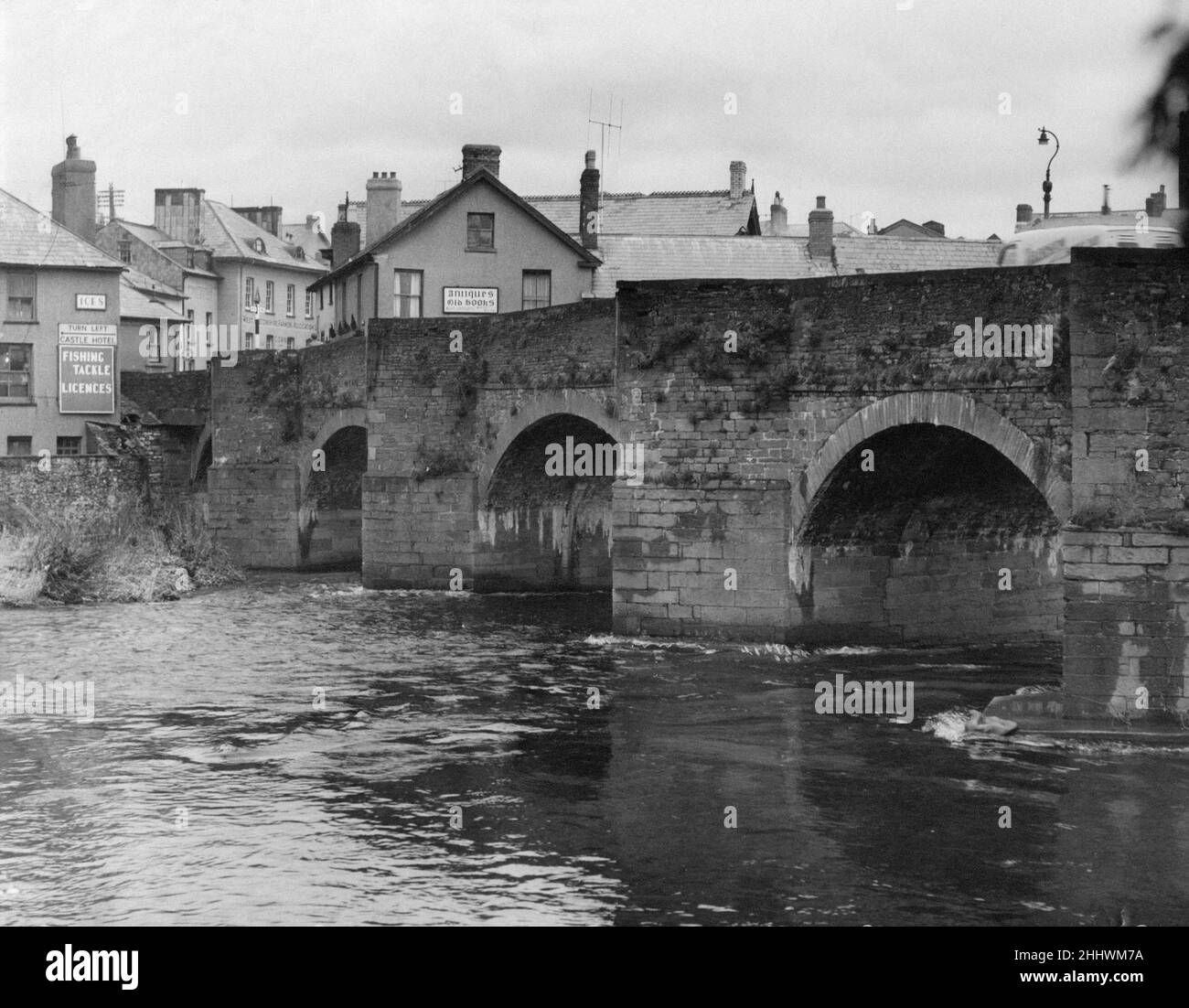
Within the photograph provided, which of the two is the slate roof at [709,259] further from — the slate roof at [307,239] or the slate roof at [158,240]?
the slate roof at [307,239]

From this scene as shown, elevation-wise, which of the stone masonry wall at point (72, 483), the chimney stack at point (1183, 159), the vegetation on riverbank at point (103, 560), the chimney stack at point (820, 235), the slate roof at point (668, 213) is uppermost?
the slate roof at point (668, 213)

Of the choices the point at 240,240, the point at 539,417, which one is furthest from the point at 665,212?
the point at 240,240

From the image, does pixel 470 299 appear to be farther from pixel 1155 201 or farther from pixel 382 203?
pixel 1155 201

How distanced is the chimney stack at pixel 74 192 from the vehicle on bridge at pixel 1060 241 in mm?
34230

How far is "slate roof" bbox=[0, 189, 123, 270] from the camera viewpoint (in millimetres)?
45719

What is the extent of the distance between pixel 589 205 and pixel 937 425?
27876 mm

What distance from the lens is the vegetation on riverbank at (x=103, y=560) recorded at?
31.0m

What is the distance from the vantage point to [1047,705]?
17406 millimetres

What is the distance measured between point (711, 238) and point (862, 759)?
31639mm

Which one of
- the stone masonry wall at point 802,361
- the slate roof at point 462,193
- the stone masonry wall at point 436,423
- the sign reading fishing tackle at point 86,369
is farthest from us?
the sign reading fishing tackle at point 86,369

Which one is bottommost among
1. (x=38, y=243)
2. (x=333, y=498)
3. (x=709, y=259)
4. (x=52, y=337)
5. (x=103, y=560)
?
(x=103, y=560)

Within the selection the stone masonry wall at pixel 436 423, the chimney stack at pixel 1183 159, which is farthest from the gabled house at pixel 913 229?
the chimney stack at pixel 1183 159

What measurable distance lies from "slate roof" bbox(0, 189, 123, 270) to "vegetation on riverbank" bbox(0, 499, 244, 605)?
1066 cm

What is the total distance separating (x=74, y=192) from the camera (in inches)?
2009
